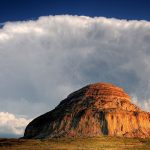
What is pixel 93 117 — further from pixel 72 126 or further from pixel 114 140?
pixel 114 140

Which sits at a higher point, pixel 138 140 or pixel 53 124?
pixel 53 124

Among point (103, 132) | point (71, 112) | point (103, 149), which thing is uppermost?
point (71, 112)

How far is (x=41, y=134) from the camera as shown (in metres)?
198

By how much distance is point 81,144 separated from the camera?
14438 centimetres

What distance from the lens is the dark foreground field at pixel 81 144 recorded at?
132 meters

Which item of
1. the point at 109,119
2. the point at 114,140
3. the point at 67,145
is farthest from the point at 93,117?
the point at 67,145

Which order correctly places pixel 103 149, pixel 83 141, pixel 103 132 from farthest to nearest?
pixel 103 132, pixel 83 141, pixel 103 149

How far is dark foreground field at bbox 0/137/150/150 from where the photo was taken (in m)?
132

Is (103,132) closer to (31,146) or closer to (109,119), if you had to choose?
(109,119)

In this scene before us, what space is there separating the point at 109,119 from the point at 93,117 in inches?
344

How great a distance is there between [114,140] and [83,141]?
1556 cm

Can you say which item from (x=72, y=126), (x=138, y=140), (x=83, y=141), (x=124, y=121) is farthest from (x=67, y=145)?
(x=124, y=121)

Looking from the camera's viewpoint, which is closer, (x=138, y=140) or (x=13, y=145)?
(x=13, y=145)

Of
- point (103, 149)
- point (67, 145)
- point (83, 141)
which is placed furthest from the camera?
point (83, 141)
